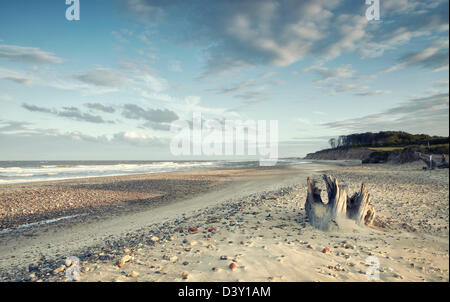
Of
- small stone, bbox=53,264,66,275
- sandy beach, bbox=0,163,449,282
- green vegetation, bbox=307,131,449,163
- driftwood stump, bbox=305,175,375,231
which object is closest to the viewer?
sandy beach, bbox=0,163,449,282

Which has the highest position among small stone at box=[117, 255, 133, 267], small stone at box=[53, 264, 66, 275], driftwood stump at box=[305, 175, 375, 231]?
driftwood stump at box=[305, 175, 375, 231]

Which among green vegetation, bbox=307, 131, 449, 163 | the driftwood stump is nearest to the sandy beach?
the driftwood stump

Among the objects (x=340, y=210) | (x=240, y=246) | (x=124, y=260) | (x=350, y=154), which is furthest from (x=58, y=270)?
(x=350, y=154)

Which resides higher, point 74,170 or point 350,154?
point 350,154

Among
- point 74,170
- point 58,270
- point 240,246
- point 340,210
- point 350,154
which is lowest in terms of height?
point 74,170

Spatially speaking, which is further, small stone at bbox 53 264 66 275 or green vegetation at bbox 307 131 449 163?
green vegetation at bbox 307 131 449 163

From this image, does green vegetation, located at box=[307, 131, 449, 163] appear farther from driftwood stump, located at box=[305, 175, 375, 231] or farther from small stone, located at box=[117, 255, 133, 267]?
small stone, located at box=[117, 255, 133, 267]

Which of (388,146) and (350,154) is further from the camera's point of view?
(350,154)

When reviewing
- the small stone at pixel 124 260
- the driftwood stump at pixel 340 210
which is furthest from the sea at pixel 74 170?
the driftwood stump at pixel 340 210

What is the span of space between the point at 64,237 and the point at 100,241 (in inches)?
85.4

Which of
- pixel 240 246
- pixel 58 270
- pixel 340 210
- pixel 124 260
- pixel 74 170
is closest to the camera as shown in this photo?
pixel 58 270

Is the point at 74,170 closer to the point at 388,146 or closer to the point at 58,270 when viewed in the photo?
the point at 58,270
